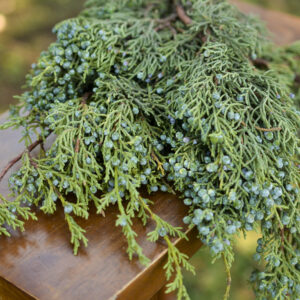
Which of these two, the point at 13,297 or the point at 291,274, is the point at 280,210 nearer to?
the point at 291,274

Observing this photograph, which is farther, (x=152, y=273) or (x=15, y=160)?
(x=15, y=160)

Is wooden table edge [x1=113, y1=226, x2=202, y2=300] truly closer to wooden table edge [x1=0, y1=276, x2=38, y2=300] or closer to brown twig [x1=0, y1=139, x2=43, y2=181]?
wooden table edge [x1=0, y1=276, x2=38, y2=300]

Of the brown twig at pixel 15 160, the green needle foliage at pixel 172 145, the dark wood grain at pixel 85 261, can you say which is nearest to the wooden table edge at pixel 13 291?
the dark wood grain at pixel 85 261

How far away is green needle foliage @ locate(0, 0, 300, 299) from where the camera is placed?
0.84m

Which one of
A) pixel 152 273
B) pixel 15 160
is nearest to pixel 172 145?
pixel 152 273

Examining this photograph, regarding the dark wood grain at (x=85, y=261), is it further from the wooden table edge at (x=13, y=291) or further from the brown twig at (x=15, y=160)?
the brown twig at (x=15, y=160)

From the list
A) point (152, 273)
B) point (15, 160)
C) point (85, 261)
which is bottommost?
point (152, 273)

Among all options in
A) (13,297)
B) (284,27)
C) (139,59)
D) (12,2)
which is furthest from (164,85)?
(12,2)

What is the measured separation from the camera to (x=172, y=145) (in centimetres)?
95

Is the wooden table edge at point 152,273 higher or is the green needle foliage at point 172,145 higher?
the green needle foliage at point 172,145

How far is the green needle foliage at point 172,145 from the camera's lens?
84cm

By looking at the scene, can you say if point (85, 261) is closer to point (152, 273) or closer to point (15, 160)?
point (152, 273)

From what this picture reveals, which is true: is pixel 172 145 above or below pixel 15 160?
below

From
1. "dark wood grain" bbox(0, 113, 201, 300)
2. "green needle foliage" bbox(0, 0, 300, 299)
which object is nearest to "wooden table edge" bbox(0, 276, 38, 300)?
"dark wood grain" bbox(0, 113, 201, 300)
